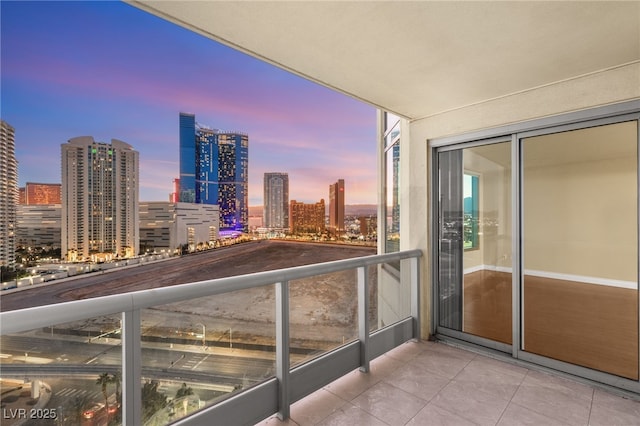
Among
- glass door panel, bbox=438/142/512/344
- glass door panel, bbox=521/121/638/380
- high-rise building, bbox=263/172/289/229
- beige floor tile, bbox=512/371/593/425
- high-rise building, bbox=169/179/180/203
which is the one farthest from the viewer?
high-rise building, bbox=263/172/289/229

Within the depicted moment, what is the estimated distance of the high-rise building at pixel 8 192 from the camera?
241 cm

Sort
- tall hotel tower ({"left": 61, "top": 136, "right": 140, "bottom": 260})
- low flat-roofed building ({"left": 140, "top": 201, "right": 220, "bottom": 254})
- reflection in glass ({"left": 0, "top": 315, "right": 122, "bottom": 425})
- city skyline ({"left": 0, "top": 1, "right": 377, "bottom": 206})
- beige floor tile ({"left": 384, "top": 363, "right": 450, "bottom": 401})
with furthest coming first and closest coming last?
city skyline ({"left": 0, "top": 1, "right": 377, "bottom": 206}) < low flat-roofed building ({"left": 140, "top": 201, "right": 220, "bottom": 254}) < tall hotel tower ({"left": 61, "top": 136, "right": 140, "bottom": 260}) < beige floor tile ({"left": 384, "top": 363, "right": 450, "bottom": 401}) < reflection in glass ({"left": 0, "top": 315, "right": 122, "bottom": 425})

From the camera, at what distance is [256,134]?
12.2m

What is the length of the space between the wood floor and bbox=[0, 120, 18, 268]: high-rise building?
4445 millimetres

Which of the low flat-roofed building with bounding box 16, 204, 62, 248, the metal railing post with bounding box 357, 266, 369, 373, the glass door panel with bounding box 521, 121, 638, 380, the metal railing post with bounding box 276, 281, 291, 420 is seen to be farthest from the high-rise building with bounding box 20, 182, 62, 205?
the glass door panel with bounding box 521, 121, 638, 380

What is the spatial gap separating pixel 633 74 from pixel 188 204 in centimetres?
569

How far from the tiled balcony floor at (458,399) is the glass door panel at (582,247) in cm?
38

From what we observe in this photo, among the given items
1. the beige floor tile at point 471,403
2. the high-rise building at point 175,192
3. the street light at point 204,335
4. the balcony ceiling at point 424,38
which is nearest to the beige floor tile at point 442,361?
the beige floor tile at point 471,403

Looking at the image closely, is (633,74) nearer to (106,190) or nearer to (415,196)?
(415,196)

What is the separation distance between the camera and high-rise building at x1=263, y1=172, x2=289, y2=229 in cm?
711

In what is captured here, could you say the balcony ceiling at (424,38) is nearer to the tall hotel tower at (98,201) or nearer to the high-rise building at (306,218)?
the tall hotel tower at (98,201)

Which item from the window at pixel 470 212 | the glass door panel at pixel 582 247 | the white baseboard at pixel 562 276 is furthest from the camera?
the window at pixel 470 212

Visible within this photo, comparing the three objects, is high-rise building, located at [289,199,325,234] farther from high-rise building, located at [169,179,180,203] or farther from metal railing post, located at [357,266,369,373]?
metal railing post, located at [357,266,369,373]

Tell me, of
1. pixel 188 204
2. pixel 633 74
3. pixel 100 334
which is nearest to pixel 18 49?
pixel 188 204
